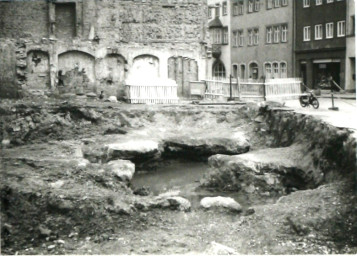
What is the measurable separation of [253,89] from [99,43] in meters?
9.20

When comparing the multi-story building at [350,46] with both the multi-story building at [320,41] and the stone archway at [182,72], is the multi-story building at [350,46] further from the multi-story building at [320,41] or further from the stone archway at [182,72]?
the stone archway at [182,72]

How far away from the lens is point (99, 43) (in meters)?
29.6

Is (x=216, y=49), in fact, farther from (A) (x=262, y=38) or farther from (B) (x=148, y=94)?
(B) (x=148, y=94)

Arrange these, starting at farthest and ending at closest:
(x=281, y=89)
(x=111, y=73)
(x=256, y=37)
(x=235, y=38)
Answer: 1. (x=235, y=38)
2. (x=256, y=37)
3. (x=111, y=73)
4. (x=281, y=89)

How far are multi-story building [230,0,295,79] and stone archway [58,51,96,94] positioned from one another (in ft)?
64.2

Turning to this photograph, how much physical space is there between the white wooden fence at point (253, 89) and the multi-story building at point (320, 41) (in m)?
7.31

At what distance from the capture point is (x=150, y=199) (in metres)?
13.1

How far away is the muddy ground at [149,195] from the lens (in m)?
10.4

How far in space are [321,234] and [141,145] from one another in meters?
9.47

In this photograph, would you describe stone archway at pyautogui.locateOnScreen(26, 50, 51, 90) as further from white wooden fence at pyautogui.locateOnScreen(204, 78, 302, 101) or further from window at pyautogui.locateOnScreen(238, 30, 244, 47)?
window at pyautogui.locateOnScreen(238, 30, 244, 47)

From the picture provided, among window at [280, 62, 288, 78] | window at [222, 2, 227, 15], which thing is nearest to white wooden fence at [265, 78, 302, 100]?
window at [280, 62, 288, 78]

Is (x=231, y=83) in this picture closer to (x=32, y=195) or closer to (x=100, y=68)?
(x=100, y=68)

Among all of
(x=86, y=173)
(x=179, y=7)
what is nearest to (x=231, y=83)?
(x=179, y=7)

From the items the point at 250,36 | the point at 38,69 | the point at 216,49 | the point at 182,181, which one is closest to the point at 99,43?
the point at 38,69
